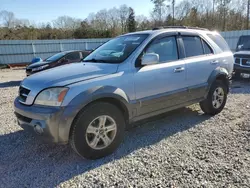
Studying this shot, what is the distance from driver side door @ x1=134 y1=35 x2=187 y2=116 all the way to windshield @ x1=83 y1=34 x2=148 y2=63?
251 millimetres

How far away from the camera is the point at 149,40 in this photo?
353 cm

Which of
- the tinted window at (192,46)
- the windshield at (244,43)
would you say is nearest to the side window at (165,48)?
the tinted window at (192,46)

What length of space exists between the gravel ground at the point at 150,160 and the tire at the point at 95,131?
15 cm

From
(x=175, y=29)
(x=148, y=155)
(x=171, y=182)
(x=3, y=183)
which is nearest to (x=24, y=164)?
(x=3, y=183)

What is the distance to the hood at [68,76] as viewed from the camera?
284cm

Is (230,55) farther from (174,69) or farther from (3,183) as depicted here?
(3,183)

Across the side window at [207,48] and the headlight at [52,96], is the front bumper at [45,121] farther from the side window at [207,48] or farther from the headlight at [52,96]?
the side window at [207,48]

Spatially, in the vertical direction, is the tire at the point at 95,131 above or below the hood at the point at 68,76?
below

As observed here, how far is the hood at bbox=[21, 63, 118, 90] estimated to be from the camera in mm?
2840

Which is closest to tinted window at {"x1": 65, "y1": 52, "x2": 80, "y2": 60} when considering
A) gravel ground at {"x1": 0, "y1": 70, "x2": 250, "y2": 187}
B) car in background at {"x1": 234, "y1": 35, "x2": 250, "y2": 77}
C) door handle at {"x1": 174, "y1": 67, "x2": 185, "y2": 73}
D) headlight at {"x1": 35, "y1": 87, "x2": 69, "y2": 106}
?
gravel ground at {"x1": 0, "y1": 70, "x2": 250, "y2": 187}

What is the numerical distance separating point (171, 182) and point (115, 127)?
1102 millimetres

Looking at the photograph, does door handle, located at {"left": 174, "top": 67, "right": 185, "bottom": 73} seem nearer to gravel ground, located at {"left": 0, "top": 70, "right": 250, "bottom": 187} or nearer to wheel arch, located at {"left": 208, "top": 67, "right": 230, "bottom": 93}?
wheel arch, located at {"left": 208, "top": 67, "right": 230, "bottom": 93}

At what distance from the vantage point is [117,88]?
10.0 feet

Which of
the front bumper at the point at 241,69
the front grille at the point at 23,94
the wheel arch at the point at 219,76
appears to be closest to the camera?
the front grille at the point at 23,94
